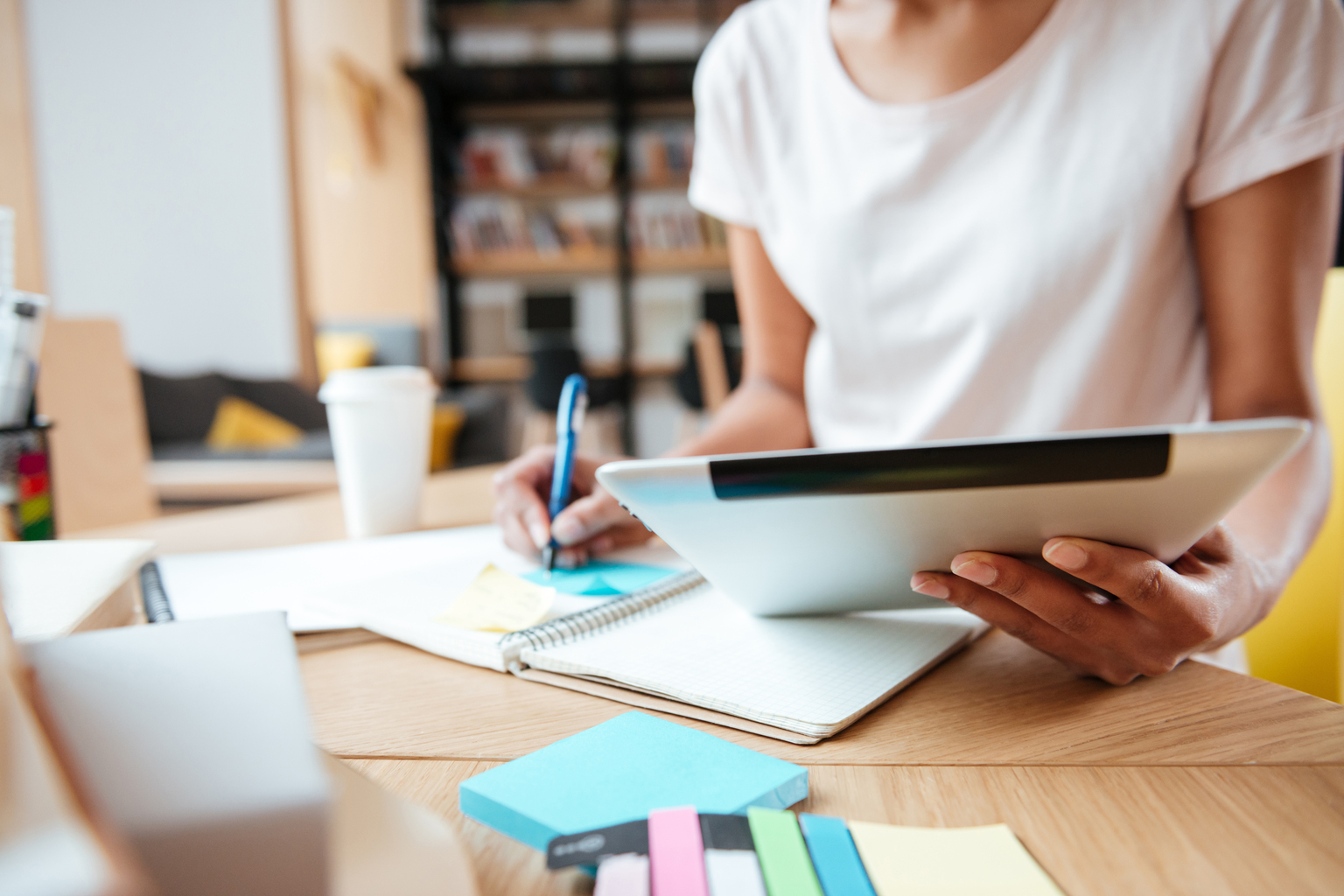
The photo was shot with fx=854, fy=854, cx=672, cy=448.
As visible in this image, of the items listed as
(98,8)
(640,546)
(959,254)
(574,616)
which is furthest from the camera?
(98,8)

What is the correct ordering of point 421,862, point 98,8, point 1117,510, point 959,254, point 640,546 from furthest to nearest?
point 98,8 < point 959,254 < point 640,546 < point 1117,510 < point 421,862

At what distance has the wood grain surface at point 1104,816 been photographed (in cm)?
26

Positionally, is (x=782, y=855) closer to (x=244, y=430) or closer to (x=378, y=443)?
(x=378, y=443)

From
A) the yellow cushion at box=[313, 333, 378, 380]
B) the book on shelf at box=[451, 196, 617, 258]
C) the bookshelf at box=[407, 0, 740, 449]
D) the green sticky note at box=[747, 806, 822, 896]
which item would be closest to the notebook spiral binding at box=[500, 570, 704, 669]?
the green sticky note at box=[747, 806, 822, 896]

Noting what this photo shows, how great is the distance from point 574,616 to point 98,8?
5229 mm

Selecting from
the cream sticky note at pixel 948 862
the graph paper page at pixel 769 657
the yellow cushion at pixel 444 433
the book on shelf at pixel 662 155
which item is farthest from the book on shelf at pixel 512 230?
the cream sticky note at pixel 948 862

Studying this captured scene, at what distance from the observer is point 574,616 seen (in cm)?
47

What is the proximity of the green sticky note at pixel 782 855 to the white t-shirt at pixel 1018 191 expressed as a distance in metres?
0.43

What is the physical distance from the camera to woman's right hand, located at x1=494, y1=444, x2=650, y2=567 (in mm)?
589

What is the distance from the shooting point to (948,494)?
0.31 metres

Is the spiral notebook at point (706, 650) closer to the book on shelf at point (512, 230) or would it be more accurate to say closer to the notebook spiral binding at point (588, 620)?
the notebook spiral binding at point (588, 620)

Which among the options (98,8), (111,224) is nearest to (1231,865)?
(111,224)

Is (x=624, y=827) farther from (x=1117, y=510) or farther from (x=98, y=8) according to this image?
(x=98, y=8)

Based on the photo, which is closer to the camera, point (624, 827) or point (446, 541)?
point (624, 827)
